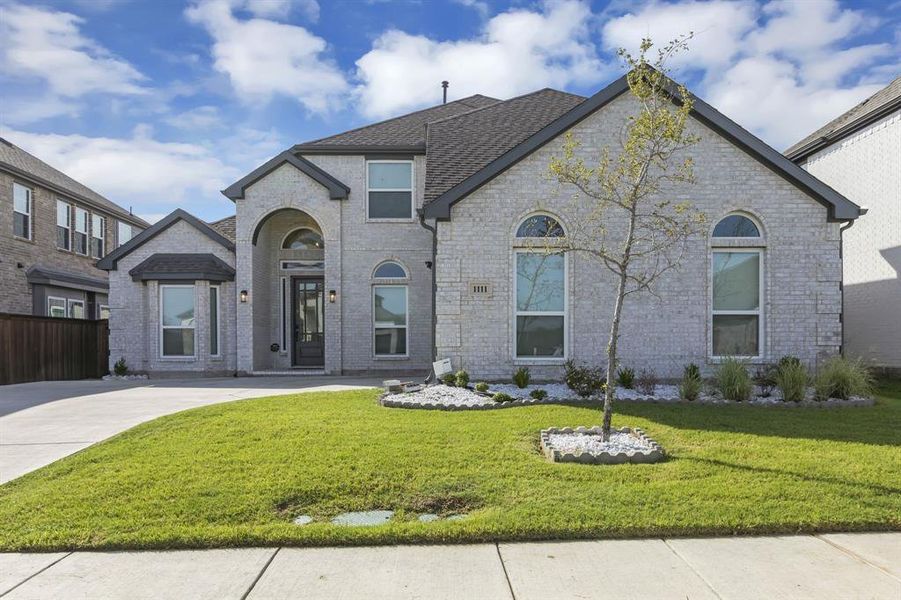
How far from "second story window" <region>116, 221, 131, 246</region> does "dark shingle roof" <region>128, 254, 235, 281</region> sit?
1131cm

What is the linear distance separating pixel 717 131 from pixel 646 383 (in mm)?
5023

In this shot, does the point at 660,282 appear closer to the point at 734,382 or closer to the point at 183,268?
the point at 734,382

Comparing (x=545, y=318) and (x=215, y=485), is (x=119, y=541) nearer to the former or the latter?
(x=215, y=485)

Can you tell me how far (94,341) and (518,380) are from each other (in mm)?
14110

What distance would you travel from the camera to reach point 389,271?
1537cm

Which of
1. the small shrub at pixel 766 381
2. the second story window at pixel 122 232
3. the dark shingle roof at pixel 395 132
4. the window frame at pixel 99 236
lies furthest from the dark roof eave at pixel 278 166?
the second story window at pixel 122 232

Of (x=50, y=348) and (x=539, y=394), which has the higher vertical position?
(x=50, y=348)

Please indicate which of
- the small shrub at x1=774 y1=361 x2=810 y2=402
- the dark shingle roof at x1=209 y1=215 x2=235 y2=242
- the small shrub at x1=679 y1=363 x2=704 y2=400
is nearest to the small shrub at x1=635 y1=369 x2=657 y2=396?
the small shrub at x1=679 y1=363 x2=704 y2=400

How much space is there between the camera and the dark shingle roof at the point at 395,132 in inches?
607

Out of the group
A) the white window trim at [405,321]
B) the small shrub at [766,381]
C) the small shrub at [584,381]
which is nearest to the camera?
the small shrub at [584,381]

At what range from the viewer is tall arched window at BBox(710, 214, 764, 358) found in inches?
424

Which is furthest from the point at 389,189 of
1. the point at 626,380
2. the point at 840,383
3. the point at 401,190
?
the point at 840,383

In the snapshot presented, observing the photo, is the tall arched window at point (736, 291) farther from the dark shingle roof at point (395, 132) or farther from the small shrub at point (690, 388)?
the dark shingle roof at point (395, 132)

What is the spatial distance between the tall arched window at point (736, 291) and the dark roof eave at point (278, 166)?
939cm
